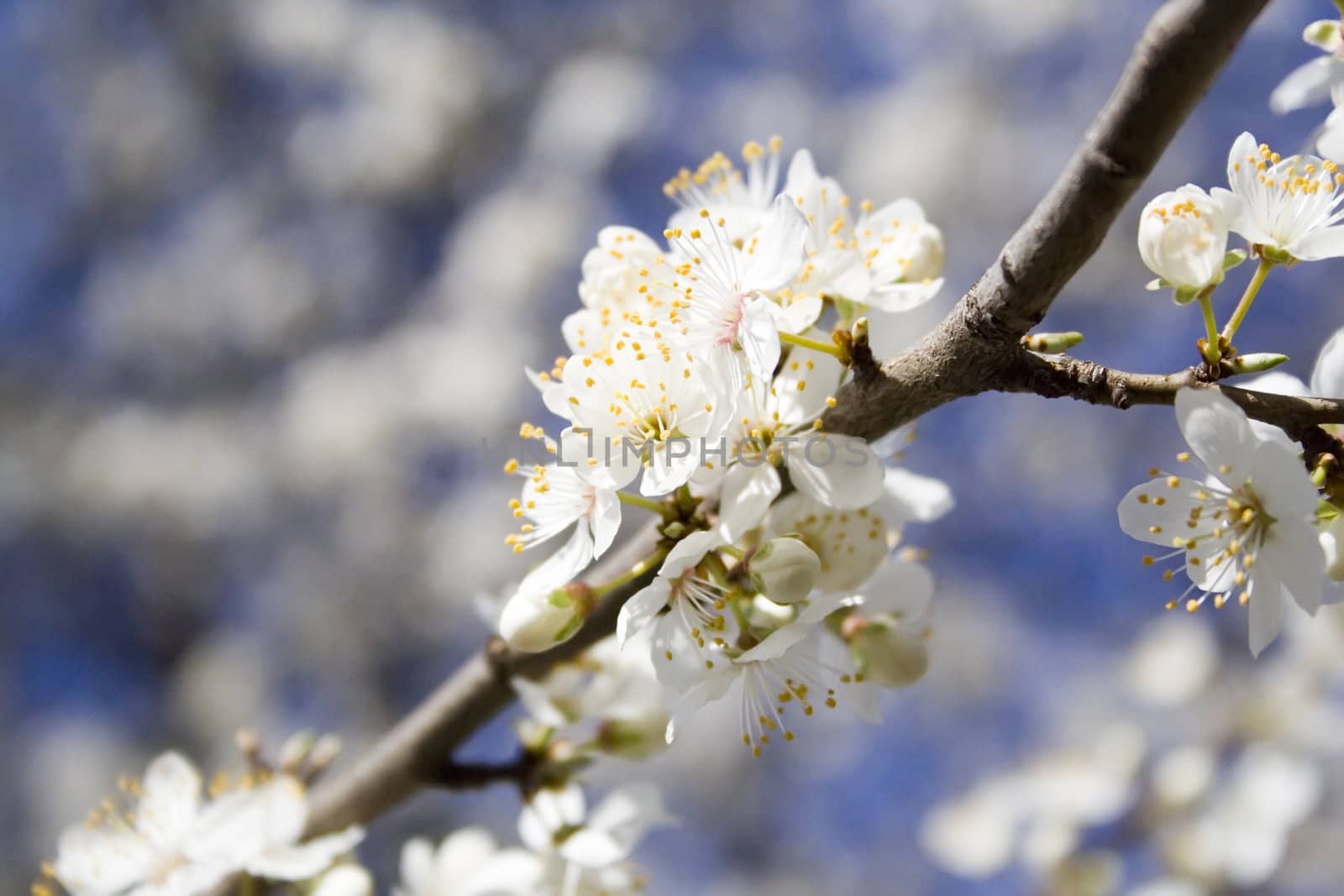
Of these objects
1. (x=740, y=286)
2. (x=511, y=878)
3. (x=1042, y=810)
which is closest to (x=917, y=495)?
(x=740, y=286)

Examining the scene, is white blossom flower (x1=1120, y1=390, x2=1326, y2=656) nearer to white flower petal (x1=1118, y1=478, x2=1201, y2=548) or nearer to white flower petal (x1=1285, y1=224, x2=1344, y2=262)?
white flower petal (x1=1118, y1=478, x2=1201, y2=548)

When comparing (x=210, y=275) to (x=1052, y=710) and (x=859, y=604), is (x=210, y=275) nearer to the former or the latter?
(x=1052, y=710)

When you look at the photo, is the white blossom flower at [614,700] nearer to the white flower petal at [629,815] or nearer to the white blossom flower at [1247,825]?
the white flower petal at [629,815]

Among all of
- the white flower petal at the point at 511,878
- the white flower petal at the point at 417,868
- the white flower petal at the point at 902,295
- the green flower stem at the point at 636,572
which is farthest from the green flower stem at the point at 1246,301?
the white flower petal at the point at 417,868

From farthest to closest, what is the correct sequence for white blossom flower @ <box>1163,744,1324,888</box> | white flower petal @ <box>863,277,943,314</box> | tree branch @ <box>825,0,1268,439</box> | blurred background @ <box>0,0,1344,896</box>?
blurred background @ <box>0,0,1344,896</box>, white blossom flower @ <box>1163,744,1324,888</box>, white flower petal @ <box>863,277,943,314</box>, tree branch @ <box>825,0,1268,439</box>

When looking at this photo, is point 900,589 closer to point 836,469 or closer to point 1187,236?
point 836,469

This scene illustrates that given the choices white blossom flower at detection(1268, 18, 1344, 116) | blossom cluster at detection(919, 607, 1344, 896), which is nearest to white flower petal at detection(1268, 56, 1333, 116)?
white blossom flower at detection(1268, 18, 1344, 116)
